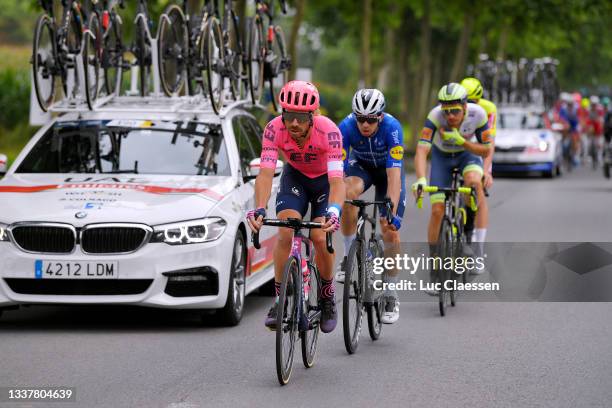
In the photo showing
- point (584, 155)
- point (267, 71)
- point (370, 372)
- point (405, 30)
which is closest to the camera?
point (370, 372)

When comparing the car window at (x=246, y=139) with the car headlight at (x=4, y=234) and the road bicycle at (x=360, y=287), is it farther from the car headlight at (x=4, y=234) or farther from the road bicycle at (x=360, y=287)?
the car headlight at (x=4, y=234)

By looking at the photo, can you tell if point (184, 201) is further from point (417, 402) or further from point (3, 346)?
point (417, 402)

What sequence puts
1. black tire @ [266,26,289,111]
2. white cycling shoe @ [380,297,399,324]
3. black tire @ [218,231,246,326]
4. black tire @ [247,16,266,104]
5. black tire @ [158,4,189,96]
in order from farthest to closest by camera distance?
black tire @ [266,26,289,111]
black tire @ [247,16,266,104]
black tire @ [158,4,189,96]
black tire @ [218,231,246,326]
white cycling shoe @ [380,297,399,324]

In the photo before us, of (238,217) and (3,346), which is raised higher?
(238,217)

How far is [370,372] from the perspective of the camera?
831cm

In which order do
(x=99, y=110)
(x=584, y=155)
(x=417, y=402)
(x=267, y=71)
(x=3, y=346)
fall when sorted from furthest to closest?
(x=584, y=155), (x=267, y=71), (x=99, y=110), (x=3, y=346), (x=417, y=402)

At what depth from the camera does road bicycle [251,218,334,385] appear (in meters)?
7.72

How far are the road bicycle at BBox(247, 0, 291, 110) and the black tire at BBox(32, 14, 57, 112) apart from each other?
2009 millimetres

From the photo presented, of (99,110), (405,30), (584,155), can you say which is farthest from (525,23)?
(99,110)

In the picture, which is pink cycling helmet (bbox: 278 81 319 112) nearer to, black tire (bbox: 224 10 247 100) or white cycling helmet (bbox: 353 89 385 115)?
white cycling helmet (bbox: 353 89 385 115)

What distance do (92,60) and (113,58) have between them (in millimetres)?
754

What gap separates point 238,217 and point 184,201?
0.49m

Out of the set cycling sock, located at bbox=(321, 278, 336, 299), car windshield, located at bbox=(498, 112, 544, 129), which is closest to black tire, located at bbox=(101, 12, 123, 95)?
cycling sock, located at bbox=(321, 278, 336, 299)

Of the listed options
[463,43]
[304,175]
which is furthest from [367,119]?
[463,43]
